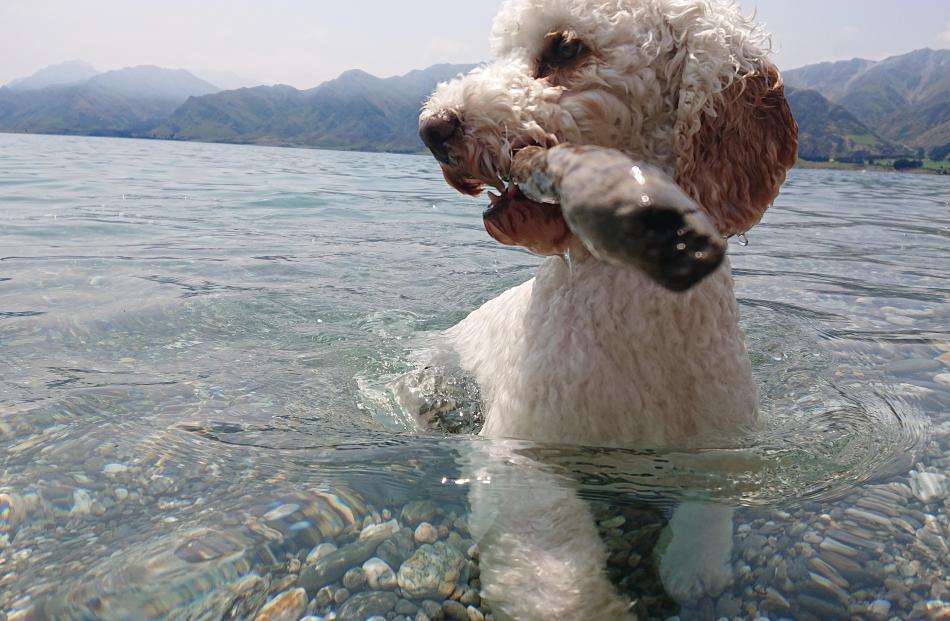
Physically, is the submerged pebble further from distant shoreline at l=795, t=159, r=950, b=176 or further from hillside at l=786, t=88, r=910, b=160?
hillside at l=786, t=88, r=910, b=160

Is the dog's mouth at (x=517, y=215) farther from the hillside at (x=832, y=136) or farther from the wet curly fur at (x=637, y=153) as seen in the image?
the hillside at (x=832, y=136)

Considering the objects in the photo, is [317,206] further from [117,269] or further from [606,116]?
[606,116]

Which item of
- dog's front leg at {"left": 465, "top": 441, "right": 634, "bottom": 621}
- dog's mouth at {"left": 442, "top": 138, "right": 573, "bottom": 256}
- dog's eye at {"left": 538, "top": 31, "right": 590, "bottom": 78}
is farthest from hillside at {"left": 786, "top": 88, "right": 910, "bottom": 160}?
dog's front leg at {"left": 465, "top": 441, "right": 634, "bottom": 621}

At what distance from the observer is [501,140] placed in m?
2.55

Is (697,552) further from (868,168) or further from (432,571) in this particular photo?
(868,168)

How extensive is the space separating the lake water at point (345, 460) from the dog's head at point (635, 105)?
3.60 ft

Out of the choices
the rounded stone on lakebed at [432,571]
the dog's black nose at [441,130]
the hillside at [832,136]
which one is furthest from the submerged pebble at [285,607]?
the hillside at [832,136]

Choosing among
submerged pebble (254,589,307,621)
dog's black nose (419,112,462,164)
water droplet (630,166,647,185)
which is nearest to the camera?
water droplet (630,166,647,185)

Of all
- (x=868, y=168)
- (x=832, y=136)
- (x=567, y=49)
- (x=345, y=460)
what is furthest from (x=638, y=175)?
(x=832, y=136)

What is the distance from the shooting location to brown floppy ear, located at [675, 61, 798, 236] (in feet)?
8.64

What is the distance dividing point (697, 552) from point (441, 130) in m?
1.84

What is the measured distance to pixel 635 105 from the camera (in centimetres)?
276

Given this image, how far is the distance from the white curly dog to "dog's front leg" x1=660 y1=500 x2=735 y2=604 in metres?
0.05

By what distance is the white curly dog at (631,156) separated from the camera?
2.61 metres
